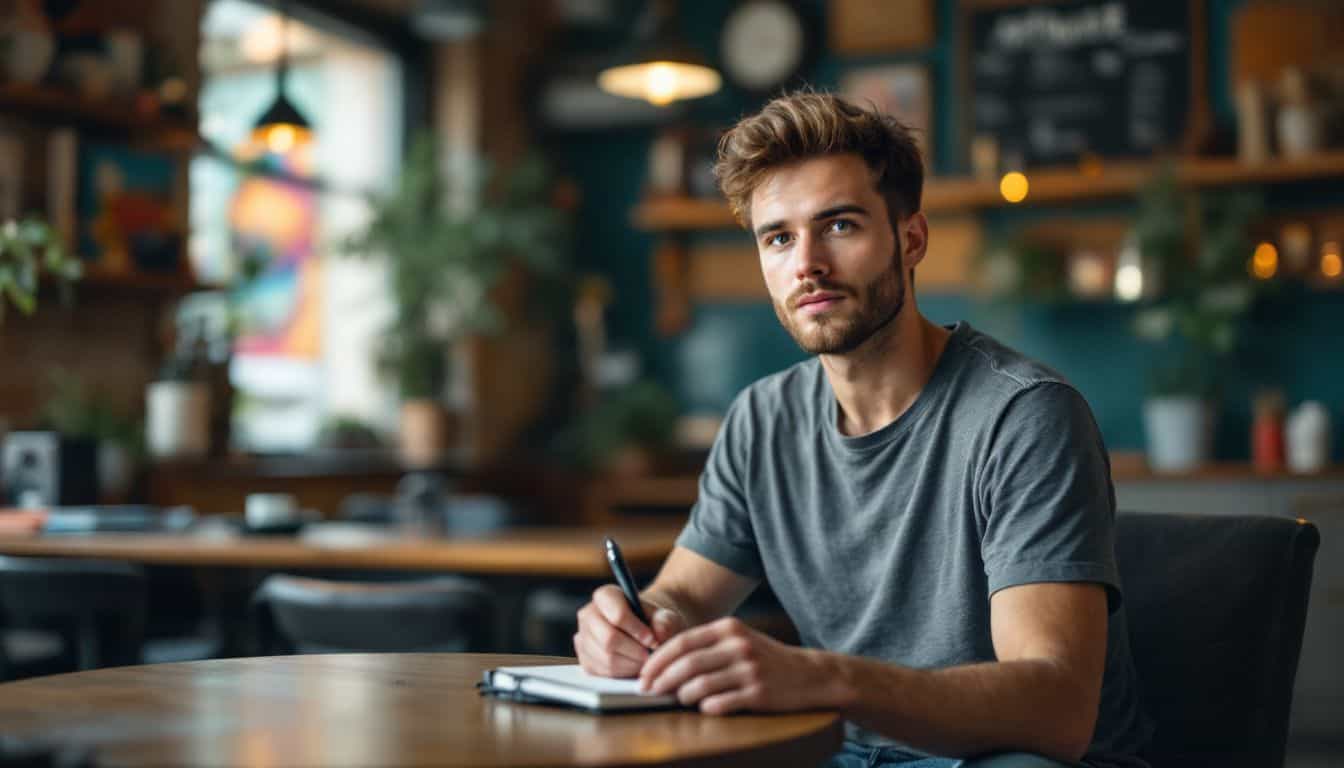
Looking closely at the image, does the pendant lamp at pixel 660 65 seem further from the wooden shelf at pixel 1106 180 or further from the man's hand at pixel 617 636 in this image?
the man's hand at pixel 617 636

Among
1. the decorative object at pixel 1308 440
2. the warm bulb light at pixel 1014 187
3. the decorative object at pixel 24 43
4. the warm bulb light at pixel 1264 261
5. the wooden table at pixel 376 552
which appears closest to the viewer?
the wooden table at pixel 376 552

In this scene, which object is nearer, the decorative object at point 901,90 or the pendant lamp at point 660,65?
the pendant lamp at point 660,65

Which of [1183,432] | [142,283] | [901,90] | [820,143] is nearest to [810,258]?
[820,143]

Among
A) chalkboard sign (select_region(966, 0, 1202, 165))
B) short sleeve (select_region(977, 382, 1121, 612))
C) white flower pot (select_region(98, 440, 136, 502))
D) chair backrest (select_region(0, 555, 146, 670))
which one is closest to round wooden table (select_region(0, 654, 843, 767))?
short sleeve (select_region(977, 382, 1121, 612))

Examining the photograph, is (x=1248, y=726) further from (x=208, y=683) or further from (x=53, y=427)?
(x=53, y=427)

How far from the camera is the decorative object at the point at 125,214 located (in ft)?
14.2

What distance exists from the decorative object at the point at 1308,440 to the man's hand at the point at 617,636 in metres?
4.16

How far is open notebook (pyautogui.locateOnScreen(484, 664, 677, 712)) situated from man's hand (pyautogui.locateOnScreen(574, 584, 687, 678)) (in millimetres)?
28

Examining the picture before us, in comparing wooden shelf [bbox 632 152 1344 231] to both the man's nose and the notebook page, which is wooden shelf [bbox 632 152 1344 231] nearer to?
the man's nose

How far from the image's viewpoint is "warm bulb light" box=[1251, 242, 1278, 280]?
17.7 ft

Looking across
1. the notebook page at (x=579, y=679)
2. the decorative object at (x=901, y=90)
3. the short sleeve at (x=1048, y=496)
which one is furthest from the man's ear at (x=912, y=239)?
the decorative object at (x=901, y=90)

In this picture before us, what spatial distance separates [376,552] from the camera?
3.01 metres

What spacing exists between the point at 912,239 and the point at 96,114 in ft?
10.3

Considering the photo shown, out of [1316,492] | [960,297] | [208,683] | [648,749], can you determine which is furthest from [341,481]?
[648,749]
